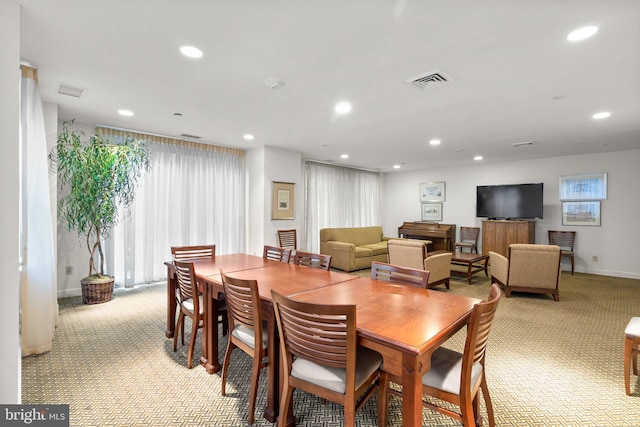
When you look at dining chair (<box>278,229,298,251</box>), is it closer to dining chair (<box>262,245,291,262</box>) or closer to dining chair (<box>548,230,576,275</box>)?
dining chair (<box>262,245,291,262</box>)

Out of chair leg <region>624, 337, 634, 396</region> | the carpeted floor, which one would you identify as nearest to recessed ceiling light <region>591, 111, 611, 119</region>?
the carpeted floor

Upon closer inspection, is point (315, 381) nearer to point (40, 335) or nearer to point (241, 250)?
point (40, 335)

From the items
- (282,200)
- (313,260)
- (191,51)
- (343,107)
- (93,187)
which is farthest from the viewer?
(282,200)

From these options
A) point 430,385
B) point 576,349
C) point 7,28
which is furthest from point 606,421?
point 7,28

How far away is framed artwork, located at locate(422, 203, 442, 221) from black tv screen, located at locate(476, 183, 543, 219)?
1107 mm

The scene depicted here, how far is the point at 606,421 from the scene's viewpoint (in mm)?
1937

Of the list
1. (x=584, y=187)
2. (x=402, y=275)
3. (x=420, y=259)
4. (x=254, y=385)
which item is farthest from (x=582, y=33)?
(x=584, y=187)

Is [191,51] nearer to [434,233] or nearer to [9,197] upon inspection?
[9,197]

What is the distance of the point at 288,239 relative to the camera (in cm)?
620

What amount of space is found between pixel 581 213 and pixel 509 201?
1.32 metres

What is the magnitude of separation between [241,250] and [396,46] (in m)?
4.90

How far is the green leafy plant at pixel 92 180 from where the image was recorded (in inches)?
149

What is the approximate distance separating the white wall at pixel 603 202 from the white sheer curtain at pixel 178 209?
18.5 ft

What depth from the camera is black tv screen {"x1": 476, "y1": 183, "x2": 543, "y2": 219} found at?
6609mm
